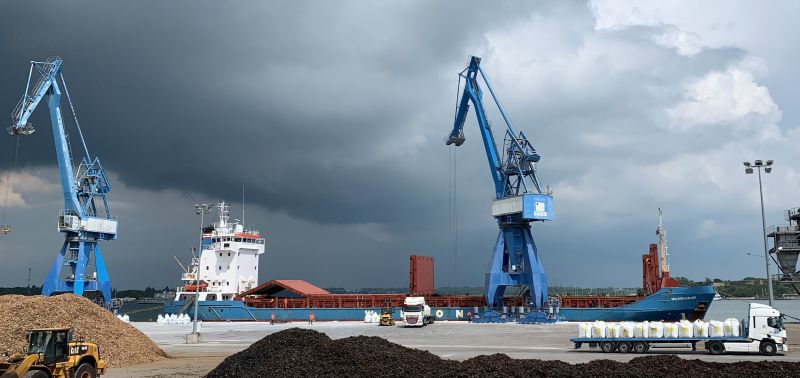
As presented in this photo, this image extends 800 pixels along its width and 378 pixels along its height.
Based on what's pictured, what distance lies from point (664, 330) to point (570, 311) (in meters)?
26.5

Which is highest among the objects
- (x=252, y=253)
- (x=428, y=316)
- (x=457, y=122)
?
(x=457, y=122)

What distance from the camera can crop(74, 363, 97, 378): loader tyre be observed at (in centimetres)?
1705

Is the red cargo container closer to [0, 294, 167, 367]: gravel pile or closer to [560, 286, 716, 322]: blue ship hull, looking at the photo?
[560, 286, 716, 322]: blue ship hull

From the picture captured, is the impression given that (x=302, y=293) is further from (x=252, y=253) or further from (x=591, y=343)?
(x=591, y=343)

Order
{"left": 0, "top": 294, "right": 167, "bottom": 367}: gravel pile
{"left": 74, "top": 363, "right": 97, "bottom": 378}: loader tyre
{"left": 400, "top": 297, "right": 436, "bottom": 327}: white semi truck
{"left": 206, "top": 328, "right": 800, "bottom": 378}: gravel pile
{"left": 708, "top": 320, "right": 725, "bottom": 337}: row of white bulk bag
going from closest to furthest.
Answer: {"left": 206, "top": 328, "right": 800, "bottom": 378}: gravel pile
{"left": 74, "top": 363, "right": 97, "bottom": 378}: loader tyre
{"left": 0, "top": 294, "right": 167, "bottom": 367}: gravel pile
{"left": 708, "top": 320, "right": 725, "bottom": 337}: row of white bulk bag
{"left": 400, "top": 297, "right": 436, "bottom": 327}: white semi truck

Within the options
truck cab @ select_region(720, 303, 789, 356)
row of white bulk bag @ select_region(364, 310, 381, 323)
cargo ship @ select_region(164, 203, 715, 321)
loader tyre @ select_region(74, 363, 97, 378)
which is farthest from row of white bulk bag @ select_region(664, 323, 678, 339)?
row of white bulk bag @ select_region(364, 310, 381, 323)

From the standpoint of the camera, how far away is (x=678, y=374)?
14.1 metres

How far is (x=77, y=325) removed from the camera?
24.0m

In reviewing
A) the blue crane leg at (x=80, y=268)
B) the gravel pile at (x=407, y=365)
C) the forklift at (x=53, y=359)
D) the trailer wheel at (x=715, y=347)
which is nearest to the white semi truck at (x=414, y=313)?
the trailer wheel at (x=715, y=347)

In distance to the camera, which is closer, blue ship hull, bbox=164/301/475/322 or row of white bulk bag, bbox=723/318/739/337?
row of white bulk bag, bbox=723/318/739/337

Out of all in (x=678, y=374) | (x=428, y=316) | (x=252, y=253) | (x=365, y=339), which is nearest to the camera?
(x=678, y=374)

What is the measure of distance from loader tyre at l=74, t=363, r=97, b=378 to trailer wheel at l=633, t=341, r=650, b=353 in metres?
22.4

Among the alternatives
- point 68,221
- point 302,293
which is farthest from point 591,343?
point 68,221

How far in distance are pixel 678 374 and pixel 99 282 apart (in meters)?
57.6
